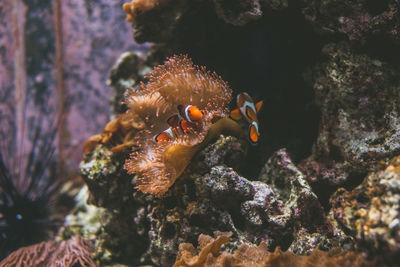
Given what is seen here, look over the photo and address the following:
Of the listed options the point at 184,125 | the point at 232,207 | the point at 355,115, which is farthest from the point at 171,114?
the point at 355,115

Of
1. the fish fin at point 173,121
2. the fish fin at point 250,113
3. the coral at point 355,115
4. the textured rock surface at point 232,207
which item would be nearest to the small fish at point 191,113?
the fish fin at point 173,121

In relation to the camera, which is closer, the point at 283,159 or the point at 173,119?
the point at 173,119

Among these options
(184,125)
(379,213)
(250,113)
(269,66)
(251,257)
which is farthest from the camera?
(269,66)

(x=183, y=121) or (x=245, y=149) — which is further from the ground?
(x=183, y=121)

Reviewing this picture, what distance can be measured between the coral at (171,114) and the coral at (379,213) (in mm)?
994

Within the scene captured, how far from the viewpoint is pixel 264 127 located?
2.88 meters

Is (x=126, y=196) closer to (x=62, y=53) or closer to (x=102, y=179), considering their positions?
(x=102, y=179)

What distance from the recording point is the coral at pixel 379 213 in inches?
47.9

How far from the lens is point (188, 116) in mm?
1889

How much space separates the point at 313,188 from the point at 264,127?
2.81 ft

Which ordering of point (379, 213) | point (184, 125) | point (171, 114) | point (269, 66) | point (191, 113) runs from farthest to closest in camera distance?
1. point (269, 66)
2. point (171, 114)
3. point (184, 125)
4. point (191, 113)
5. point (379, 213)

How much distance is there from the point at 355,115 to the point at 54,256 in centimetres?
290

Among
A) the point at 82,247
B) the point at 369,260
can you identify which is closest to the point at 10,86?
the point at 82,247

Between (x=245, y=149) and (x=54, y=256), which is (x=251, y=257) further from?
(x=54, y=256)
